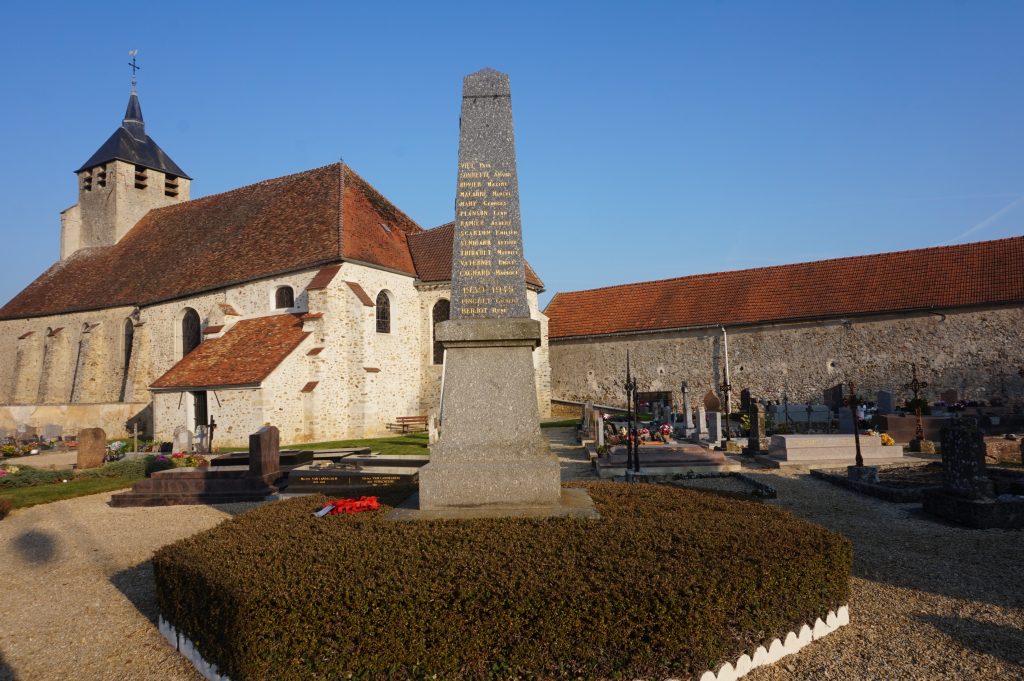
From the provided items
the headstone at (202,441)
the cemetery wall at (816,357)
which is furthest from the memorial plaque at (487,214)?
the cemetery wall at (816,357)

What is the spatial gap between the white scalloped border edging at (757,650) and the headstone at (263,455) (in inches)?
248

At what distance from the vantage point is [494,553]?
409 cm

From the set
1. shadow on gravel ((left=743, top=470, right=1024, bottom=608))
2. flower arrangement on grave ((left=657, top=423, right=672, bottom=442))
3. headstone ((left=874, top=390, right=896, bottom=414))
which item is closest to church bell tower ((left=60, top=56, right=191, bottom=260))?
flower arrangement on grave ((left=657, top=423, right=672, bottom=442))

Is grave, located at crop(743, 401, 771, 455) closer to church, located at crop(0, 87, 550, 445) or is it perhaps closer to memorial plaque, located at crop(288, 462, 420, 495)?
memorial plaque, located at crop(288, 462, 420, 495)

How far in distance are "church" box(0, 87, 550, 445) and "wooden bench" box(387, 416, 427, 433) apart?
21cm

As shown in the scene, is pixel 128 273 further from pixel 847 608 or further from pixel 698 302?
pixel 847 608

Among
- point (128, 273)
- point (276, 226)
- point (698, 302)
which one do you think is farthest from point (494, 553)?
point (128, 273)

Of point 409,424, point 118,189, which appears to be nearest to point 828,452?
point 409,424

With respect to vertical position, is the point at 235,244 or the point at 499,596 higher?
the point at 235,244

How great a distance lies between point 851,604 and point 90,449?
52.9 feet

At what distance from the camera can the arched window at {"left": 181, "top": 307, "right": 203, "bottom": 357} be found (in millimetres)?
24078

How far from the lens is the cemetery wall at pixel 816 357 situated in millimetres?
21969

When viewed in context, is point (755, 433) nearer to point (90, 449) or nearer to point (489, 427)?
point (489, 427)

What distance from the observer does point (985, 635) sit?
14.0 ft
